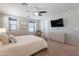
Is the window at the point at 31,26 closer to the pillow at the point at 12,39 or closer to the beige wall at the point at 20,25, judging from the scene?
the beige wall at the point at 20,25

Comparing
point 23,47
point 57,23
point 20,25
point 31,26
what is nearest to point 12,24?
point 20,25

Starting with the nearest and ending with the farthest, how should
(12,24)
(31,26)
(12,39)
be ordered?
(12,24) → (31,26) → (12,39)

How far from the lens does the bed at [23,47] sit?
160 centimetres

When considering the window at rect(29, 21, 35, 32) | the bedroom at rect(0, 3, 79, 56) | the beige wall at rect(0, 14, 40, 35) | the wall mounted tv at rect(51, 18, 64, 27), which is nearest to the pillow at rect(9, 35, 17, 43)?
the bedroom at rect(0, 3, 79, 56)

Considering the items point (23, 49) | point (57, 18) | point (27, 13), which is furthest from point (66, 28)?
point (23, 49)

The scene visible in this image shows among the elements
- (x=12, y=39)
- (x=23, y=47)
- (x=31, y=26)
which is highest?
(x=31, y=26)

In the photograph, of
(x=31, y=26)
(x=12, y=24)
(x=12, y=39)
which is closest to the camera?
(x=12, y=24)

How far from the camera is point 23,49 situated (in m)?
2.02

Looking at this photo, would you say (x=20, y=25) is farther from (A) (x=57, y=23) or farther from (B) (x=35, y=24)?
(A) (x=57, y=23)

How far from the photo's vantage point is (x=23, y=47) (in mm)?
2020

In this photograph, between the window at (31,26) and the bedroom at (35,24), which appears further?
the window at (31,26)

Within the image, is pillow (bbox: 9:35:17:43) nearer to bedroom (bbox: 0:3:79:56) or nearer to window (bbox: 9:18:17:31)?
bedroom (bbox: 0:3:79:56)

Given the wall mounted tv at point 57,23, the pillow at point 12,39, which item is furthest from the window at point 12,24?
the wall mounted tv at point 57,23

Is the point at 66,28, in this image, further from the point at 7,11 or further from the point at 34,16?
the point at 7,11
